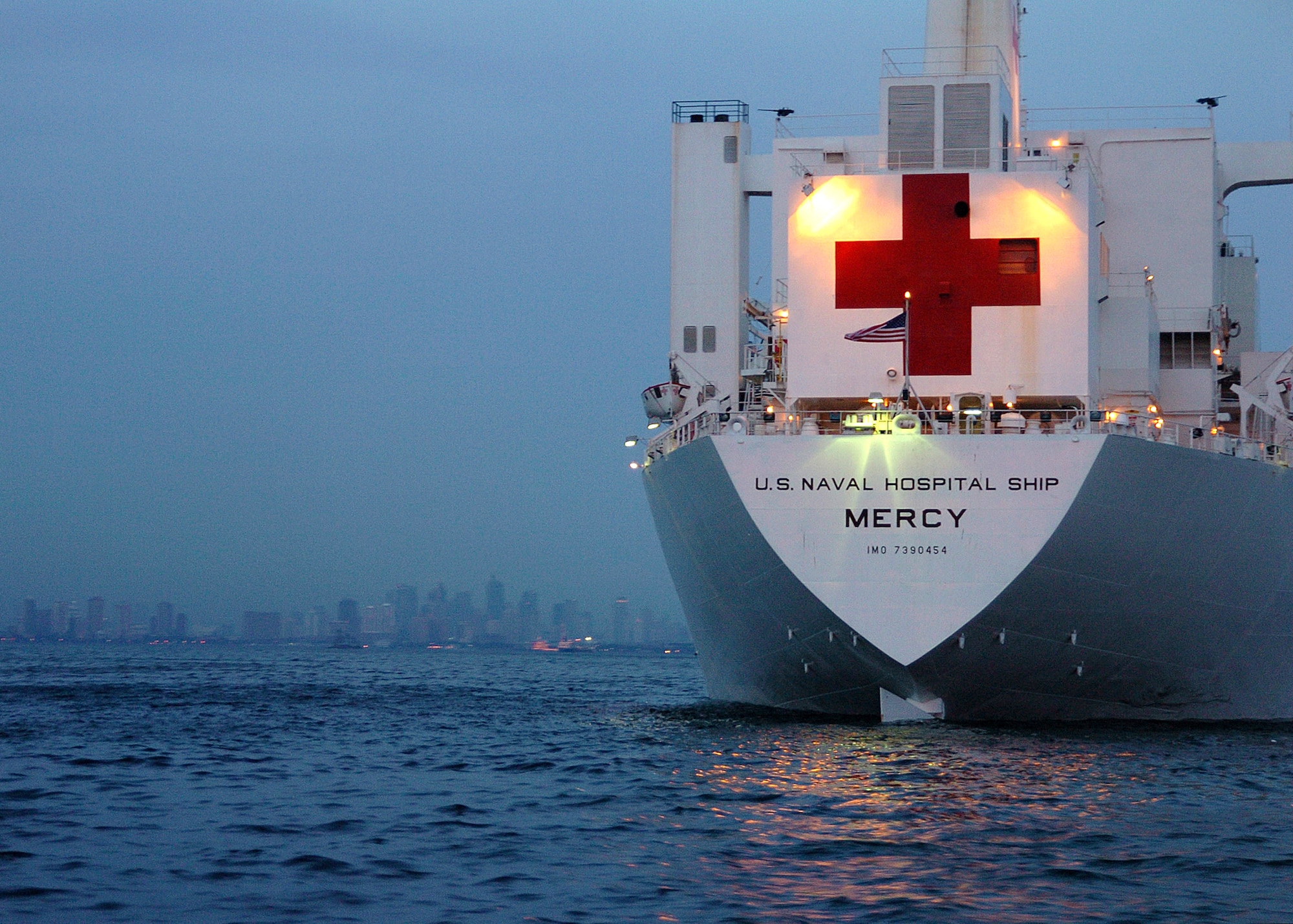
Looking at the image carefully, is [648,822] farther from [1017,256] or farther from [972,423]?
[1017,256]

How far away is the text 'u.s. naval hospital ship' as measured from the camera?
17750mm

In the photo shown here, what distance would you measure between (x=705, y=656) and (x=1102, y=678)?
20.7 feet

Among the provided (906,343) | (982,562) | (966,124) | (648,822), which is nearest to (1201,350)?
(966,124)

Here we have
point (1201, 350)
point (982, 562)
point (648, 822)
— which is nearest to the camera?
point (648, 822)

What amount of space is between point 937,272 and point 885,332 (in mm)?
1135

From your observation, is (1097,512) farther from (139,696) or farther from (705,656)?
(139,696)

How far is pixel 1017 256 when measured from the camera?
66.7ft

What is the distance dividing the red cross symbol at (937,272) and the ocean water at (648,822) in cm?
492

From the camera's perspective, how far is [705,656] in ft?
76.2

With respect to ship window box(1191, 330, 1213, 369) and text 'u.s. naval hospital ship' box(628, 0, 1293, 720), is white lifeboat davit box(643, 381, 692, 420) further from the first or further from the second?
ship window box(1191, 330, 1213, 369)

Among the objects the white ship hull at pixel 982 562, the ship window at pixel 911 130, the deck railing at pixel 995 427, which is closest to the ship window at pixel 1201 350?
the deck railing at pixel 995 427

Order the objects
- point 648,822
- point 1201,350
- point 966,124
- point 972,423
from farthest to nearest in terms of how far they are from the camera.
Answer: point 1201,350, point 966,124, point 972,423, point 648,822

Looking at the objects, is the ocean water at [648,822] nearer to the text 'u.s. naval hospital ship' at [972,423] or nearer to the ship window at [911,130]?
the text 'u.s. naval hospital ship' at [972,423]

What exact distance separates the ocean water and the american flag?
15.7 feet
